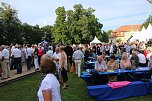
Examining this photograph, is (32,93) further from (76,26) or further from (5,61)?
(76,26)

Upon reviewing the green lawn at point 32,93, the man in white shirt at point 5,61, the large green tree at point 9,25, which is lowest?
the green lawn at point 32,93

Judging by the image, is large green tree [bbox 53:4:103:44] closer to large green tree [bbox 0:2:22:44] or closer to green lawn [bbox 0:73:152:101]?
large green tree [bbox 0:2:22:44]

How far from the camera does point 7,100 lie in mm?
10742

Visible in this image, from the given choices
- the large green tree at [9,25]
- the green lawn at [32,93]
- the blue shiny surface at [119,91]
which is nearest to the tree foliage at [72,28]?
the large green tree at [9,25]

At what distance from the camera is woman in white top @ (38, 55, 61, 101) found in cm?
388

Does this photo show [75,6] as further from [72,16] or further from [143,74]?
[143,74]

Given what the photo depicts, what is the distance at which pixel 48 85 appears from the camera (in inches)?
154

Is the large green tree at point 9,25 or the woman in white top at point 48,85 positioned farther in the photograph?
the large green tree at point 9,25

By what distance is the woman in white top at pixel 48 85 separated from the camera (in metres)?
3.88

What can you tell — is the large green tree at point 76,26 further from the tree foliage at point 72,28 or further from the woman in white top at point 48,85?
the woman in white top at point 48,85

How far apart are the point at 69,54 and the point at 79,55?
148 inches

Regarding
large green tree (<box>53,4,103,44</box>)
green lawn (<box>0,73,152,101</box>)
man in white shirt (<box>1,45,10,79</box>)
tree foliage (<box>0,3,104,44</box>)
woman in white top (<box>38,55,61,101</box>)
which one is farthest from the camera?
large green tree (<box>53,4,103,44</box>)

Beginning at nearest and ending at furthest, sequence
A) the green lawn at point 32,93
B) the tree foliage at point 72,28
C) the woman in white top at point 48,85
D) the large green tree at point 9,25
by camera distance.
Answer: the woman in white top at point 48,85 → the green lawn at point 32,93 → the large green tree at point 9,25 → the tree foliage at point 72,28

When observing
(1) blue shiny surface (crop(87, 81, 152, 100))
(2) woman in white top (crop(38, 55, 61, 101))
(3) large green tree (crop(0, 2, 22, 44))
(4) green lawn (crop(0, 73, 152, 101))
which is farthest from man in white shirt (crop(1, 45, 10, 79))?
(3) large green tree (crop(0, 2, 22, 44))
